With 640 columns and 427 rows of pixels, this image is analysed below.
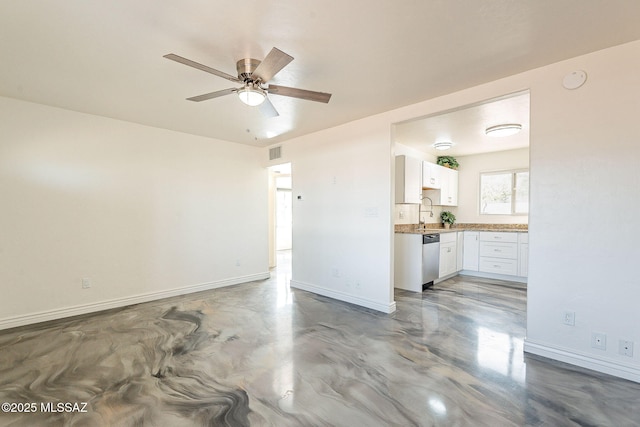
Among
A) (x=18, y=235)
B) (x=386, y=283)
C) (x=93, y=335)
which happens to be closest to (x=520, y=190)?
(x=386, y=283)

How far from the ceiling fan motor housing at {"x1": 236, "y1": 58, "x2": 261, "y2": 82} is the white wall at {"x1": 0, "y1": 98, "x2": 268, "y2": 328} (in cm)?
265

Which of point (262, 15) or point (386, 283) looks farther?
point (386, 283)

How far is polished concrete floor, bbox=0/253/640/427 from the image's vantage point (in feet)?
5.86

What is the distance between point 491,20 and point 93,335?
14.8 ft

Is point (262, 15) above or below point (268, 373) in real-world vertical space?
above

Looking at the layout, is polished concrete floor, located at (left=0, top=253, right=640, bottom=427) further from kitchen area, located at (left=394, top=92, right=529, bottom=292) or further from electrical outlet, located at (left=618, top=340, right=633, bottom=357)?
kitchen area, located at (left=394, top=92, right=529, bottom=292)

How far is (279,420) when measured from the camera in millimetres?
1751

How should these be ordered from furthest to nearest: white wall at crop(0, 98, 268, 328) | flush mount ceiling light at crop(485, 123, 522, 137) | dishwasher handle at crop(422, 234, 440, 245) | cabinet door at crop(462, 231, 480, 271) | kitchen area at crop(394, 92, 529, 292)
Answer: cabinet door at crop(462, 231, 480, 271) < dishwasher handle at crop(422, 234, 440, 245) < kitchen area at crop(394, 92, 529, 292) < flush mount ceiling light at crop(485, 123, 522, 137) < white wall at crop(0, 98, 268, 328)

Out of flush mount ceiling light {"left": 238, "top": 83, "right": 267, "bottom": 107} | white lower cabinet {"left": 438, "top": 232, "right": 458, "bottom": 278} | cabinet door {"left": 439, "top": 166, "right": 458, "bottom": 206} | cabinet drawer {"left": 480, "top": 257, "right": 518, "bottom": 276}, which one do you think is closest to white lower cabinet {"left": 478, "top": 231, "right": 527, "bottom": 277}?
cabinet drawer {"left": 480, "top": 257, "right": 518, "bottom": 276}

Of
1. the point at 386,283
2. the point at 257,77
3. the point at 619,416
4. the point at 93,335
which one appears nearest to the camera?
the point at 619,416

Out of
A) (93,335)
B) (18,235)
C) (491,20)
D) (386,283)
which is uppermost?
(491,20)

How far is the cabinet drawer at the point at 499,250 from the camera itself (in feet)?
16.9

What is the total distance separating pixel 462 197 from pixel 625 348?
180 inches

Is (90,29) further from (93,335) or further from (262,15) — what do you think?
(93,335)
